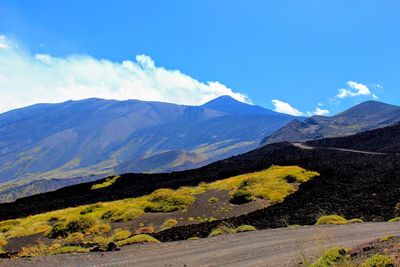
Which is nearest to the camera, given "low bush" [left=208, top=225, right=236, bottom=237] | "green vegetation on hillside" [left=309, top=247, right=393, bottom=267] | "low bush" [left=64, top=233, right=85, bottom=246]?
"green vegetation on hillside" [left=309, top=247, right=393, bottom=267]

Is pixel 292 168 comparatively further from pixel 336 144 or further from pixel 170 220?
pixel 336 144

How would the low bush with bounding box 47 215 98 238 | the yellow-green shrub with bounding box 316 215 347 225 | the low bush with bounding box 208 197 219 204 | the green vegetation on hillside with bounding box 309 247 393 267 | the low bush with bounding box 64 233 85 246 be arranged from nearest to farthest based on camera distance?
the green vegetation on hillside with bounding box 309 247 393 267
the yellow-green shrub with bounding box 316 215 347 225
the low bush with bounding box 64 233 85 246
the low bush with bounding box 47 215 98 238
the low bush with bounding box 208 197 219 204

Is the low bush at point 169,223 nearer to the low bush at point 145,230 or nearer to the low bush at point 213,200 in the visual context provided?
the low bush at point 145,230

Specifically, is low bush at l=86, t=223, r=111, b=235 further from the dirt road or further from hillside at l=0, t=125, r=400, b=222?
the dirt road

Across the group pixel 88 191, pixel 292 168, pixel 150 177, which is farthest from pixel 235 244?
pixel 150 177

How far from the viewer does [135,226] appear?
124ft

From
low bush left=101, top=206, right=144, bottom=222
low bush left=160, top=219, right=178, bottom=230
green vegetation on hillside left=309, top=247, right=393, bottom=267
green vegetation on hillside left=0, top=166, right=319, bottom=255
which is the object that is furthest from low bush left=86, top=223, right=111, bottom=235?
green vegetation on hillside left=309, top=247, right=393, bottom=267

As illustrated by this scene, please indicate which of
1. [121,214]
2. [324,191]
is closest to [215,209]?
[121,214]

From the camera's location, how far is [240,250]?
2070 centimetres

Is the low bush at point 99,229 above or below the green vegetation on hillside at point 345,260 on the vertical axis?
above

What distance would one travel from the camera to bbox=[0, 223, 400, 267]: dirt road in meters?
18.6

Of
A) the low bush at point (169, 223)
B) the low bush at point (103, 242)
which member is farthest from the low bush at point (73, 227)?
the low bush at point (169, 223)

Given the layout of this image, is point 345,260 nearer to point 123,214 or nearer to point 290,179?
point 123,214

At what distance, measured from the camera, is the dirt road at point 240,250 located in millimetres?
18562
